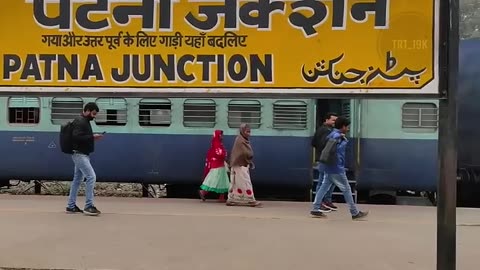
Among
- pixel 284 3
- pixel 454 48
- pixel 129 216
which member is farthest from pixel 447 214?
pixel 129 216

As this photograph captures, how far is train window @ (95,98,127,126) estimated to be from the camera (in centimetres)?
1176

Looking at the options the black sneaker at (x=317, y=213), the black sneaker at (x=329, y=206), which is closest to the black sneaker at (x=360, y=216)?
the black sneaker at (x=317, y=213)

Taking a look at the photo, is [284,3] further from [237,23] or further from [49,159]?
[49,159]

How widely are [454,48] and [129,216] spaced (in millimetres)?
6048

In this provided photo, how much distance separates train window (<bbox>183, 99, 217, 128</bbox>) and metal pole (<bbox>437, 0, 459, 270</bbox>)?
278 inches

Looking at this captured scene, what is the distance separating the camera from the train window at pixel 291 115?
37.3ft

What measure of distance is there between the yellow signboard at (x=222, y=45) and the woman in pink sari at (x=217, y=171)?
226 inches

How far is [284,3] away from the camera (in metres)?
5.12

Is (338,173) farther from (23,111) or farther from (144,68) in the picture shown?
(23,111)

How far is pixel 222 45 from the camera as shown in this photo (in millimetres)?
5148

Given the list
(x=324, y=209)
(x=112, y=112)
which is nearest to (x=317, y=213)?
(x=324, y=209)

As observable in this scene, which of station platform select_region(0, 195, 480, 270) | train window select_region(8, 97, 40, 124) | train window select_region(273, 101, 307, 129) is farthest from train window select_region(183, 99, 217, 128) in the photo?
train window select_region(8, 97, 40, 124)

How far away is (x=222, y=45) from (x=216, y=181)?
5.98m

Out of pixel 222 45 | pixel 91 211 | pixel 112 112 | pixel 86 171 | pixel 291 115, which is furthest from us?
pixel 112 112
